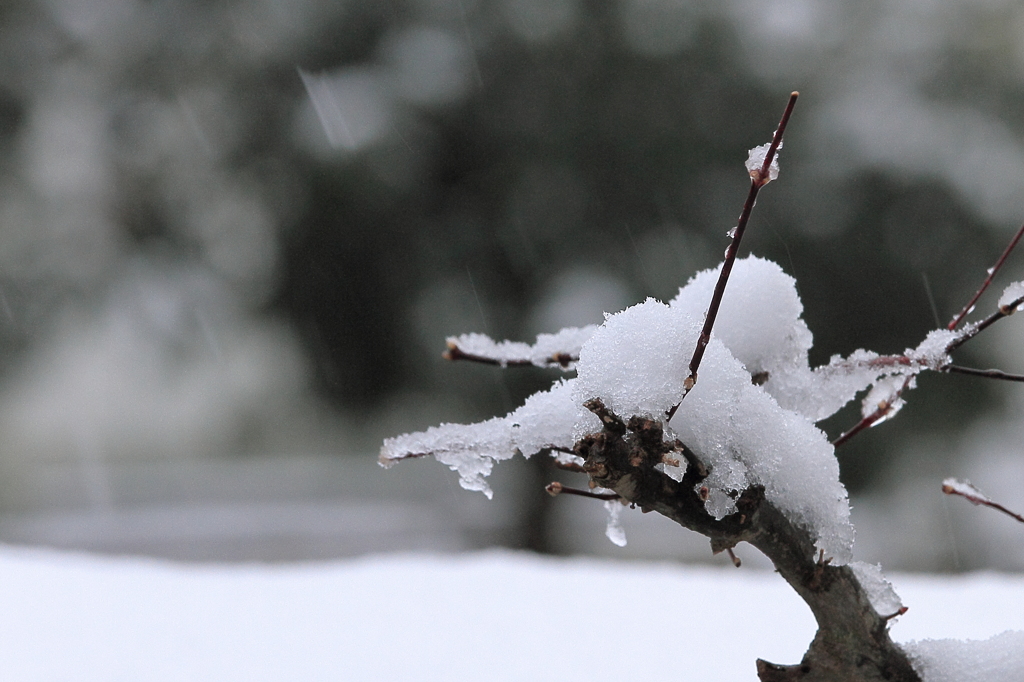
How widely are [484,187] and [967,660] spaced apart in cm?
420

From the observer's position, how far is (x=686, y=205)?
4484 mm

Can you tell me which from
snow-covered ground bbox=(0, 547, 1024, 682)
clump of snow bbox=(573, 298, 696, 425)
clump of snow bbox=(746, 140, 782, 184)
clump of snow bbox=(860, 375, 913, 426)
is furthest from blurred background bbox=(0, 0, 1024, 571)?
clump of snow bbox=(746, 140, 782, 184)

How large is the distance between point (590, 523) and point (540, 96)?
3954 millimetres

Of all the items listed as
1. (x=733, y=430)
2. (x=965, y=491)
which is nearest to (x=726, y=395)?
(x=733, y=430)

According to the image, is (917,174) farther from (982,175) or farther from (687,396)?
(687,396)

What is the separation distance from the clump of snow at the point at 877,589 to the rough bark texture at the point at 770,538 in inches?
0.6

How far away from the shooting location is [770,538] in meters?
0.64

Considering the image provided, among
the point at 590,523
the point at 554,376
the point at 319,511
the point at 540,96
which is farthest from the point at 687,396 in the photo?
the point at 319,511

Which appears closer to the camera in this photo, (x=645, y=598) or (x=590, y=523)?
(x=645, y=598)

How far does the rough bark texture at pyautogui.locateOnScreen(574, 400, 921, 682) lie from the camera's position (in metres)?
0.55

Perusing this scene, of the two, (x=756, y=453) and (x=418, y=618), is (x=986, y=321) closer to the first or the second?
(x=756, y=453)

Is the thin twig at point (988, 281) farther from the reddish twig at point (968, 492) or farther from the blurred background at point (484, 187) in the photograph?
the blurred background at point (484, 187)

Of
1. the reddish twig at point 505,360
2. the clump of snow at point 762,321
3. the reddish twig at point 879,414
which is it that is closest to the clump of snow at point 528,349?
the reddish twig at point 505,360

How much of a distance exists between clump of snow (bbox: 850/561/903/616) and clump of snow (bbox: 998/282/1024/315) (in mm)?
272
